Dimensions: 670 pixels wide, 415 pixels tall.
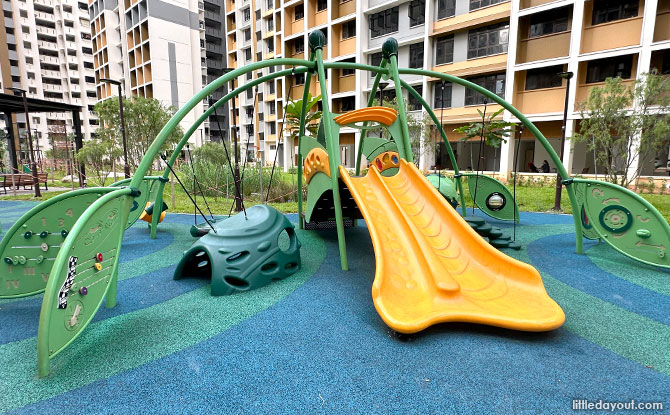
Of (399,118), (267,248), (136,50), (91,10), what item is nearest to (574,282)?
(399,118)

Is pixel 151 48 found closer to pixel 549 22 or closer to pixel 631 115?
pixel 549 22

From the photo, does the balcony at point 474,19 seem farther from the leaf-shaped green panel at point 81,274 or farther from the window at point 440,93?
the leaf-shaped green panel at point 81,274

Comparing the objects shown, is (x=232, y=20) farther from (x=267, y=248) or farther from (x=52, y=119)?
(x=267, y=248)

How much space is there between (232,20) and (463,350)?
155 ft

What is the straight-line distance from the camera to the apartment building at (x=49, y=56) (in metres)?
43.6

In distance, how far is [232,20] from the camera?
134ft

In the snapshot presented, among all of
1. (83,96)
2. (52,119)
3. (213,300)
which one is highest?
(83,96)

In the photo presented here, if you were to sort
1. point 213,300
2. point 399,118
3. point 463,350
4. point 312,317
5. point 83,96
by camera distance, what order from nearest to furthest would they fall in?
point 463,350 < point 312,317 < point 213,300 < point 399,118 < point 83,96

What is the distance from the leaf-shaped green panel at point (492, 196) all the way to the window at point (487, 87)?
39.7ft

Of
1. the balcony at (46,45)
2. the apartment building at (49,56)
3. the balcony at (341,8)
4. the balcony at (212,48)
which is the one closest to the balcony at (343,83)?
the balcony at (341,8)

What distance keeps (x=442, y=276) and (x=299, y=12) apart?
29860 mm

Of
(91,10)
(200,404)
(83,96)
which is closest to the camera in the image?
(200,404)

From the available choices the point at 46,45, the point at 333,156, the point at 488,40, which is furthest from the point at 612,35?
the point at 46,45

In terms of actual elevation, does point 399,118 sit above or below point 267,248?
above
